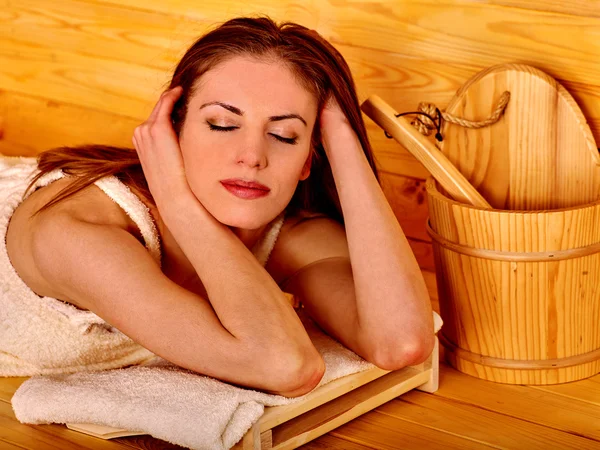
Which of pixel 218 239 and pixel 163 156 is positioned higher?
pixel 163 156

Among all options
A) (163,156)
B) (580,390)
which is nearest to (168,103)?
(163,156)

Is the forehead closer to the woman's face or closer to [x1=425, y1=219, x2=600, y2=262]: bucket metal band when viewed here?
the woman's face

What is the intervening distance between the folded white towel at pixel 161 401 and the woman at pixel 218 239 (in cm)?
4

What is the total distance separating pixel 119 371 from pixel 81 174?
37cm

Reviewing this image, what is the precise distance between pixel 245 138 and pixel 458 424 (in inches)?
25.0

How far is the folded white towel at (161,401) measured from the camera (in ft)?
4.88

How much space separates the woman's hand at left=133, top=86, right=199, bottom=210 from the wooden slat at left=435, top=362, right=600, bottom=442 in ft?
Result: 2.09

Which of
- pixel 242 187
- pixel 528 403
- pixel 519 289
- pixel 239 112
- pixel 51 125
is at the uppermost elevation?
pixel 239 112

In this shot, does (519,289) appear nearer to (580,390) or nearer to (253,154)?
(580,390)

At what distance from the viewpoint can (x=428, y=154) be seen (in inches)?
73.5

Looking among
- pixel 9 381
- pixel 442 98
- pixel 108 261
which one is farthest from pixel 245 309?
pixel 442 98

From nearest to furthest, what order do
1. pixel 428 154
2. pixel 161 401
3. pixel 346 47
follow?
pixel 161 401
pixel 428 154
pixel 346 47

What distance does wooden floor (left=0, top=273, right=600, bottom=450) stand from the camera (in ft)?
5.34

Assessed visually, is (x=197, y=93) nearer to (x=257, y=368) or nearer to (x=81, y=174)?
(x=81, y=174)
